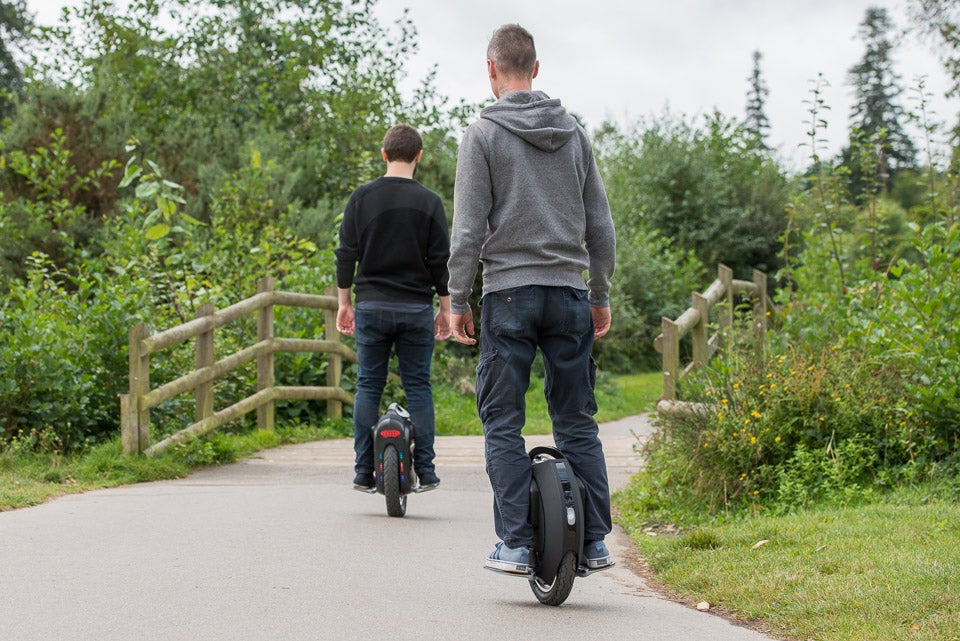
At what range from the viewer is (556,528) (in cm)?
436

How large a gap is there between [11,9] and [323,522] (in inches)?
1626

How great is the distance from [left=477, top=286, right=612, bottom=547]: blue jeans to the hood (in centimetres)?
57

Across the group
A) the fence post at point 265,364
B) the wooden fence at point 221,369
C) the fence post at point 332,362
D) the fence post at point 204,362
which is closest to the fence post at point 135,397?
the wooden fence at point 221,369

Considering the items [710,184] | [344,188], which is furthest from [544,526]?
[710,184]

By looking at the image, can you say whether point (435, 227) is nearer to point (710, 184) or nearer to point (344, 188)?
point (344, 188)

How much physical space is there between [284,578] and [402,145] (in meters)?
2.85

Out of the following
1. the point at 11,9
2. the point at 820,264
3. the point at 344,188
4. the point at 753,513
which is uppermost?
the point at 11,9

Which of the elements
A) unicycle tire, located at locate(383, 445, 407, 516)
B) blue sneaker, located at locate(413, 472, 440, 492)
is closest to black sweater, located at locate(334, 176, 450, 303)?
unicycle tire, located at locate(383, 445, 407, 516)

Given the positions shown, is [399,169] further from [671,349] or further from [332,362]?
[332,362]

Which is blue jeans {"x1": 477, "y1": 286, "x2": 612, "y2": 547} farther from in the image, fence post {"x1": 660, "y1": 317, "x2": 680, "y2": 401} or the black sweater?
fence post {"x1": 660, "y1": 317, "x2": 680, "y2": 401}

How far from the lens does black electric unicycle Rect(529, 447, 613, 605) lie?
437 centimetres

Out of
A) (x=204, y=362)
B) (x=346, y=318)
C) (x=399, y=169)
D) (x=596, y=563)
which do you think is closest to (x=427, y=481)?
(x=346, y=318)

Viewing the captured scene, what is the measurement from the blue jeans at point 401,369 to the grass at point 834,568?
1.35 metres

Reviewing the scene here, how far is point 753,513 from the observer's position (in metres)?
6.68
